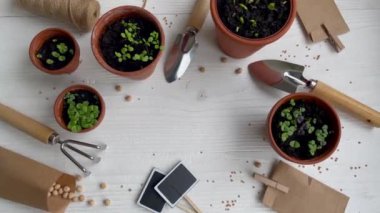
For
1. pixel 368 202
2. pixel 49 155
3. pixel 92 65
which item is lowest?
pixel 368 202

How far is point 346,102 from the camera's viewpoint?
31.6 inches

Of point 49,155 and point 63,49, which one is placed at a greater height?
point 63,49

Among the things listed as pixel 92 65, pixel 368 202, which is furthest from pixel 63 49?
pixel 368 202

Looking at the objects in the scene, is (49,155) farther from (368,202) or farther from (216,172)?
(368,202)

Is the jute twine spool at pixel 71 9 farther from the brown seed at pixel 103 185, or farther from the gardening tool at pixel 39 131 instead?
the brown seed at pixel 103 185

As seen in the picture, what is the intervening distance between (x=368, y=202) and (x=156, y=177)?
0.42 metres

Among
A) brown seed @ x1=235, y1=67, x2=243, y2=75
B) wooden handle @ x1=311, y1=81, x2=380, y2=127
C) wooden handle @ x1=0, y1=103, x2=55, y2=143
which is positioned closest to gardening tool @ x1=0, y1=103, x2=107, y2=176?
wooden handle @ x1=0, y1=103, x2=55, y2=143

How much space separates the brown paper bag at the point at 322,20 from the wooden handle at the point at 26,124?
1.78 feet

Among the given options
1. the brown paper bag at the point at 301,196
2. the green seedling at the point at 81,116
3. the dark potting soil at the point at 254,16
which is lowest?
the brown paper bag at the point at 301,196

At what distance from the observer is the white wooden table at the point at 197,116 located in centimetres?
82

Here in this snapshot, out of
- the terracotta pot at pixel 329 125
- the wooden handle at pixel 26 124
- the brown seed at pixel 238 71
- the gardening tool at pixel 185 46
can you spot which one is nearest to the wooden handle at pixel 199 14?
the gardening tool at pixel 185 46

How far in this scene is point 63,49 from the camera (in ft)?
2.58

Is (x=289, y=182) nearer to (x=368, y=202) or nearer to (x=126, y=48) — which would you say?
(x=368, y=202)

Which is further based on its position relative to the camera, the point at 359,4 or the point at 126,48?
the point at 359,4
